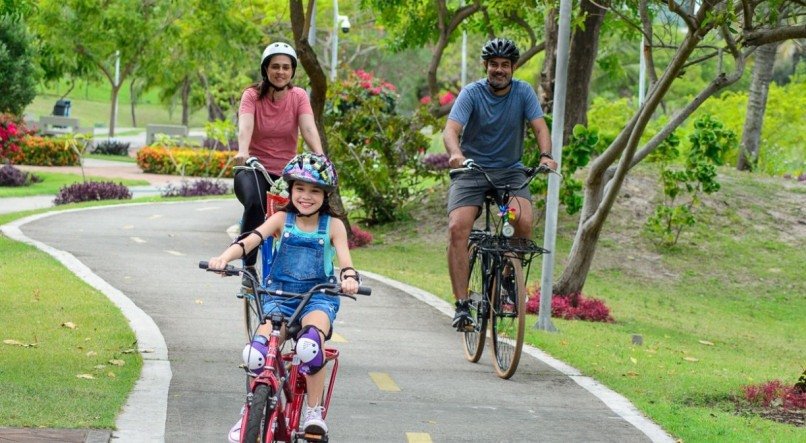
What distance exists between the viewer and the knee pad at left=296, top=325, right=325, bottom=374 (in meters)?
6.04

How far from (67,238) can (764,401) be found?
11.7m

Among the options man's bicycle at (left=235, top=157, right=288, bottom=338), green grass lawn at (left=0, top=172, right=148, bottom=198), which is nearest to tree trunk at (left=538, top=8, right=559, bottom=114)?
man's bicycle at (left=235, top=157, right=288, bottom=338)

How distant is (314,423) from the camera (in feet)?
20.0

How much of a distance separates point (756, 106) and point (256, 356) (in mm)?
21831

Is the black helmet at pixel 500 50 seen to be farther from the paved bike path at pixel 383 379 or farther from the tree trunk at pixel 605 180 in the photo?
the tree trunk at pixel 605 180

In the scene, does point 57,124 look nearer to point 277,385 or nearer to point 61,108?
point 61,108

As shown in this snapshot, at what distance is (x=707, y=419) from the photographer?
799 centimetres

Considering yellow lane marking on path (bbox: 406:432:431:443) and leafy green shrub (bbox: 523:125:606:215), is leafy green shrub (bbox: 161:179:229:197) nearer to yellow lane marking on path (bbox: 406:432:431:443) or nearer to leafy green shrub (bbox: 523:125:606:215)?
leafy green shrub (bbox: 523:125:606:215)

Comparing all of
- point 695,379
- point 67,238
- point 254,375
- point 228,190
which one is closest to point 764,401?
point 695,379

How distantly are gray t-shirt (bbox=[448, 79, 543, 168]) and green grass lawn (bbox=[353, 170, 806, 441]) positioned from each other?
1643 mm

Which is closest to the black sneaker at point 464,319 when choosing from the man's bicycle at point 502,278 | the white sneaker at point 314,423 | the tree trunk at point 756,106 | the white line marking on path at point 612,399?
the man's bicycle at point 502,278

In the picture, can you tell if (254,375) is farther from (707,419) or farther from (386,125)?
(386,125)

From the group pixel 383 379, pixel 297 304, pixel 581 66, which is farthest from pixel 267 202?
pixel 581 66

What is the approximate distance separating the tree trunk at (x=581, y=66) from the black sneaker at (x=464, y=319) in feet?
34.8
